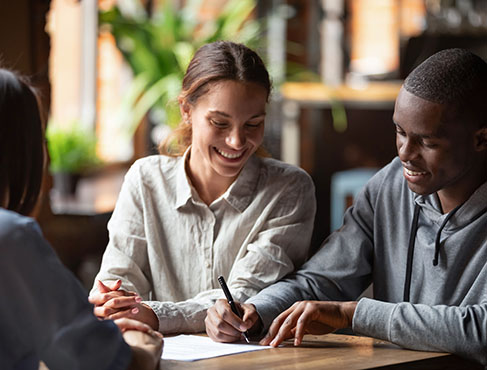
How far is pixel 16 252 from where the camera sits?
111 cm

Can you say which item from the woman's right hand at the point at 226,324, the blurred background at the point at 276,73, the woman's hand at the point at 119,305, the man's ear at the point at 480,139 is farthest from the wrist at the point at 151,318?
the blurred background at the point at 276,73

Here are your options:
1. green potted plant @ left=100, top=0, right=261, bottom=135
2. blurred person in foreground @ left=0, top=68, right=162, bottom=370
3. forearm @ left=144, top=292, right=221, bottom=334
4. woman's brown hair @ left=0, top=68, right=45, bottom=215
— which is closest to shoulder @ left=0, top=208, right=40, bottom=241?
blurred person in foreground @ left=0, top=68, right=162, bottom=370

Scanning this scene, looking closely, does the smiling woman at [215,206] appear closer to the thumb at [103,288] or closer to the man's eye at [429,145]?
the thumb at [103,288]

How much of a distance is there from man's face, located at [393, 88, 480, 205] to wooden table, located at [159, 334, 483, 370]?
32 centimetres

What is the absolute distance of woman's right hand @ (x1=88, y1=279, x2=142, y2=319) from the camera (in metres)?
1.63

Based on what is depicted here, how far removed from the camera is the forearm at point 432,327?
154 centimetres

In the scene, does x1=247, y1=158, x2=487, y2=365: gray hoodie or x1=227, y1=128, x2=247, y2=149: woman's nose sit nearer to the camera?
x1=247, y1=158, x2=487, y2=365: gray hoodie

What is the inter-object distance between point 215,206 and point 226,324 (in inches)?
15.2

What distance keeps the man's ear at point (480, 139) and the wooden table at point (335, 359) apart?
16.0 inches

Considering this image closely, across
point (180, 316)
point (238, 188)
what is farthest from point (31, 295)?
point (238, 188)

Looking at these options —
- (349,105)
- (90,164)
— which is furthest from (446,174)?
(349,105)

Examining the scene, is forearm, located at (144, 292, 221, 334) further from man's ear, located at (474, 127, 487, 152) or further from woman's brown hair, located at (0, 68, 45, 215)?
man's ear, located at (474, 127, 487, 152)

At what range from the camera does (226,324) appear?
163 centimetres

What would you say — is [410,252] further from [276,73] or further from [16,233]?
[276,73]
